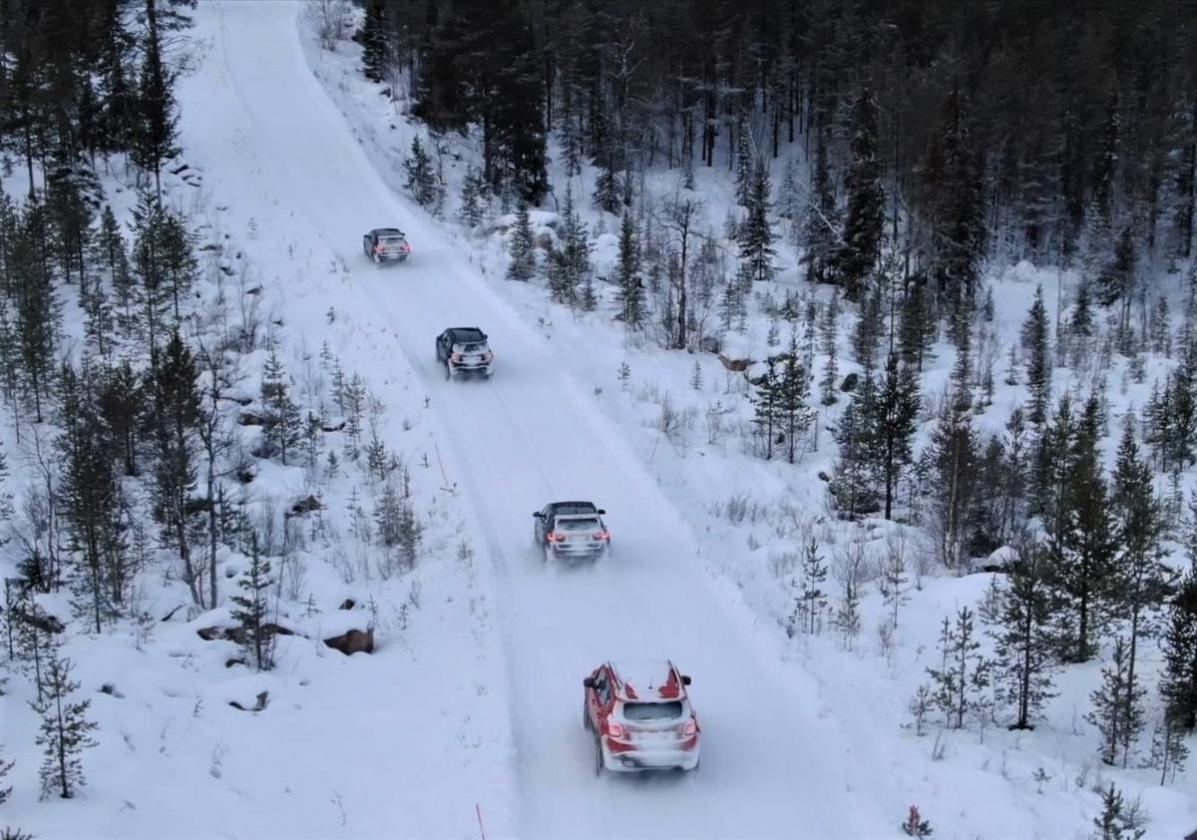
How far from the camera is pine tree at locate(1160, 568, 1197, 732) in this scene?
1560 cm

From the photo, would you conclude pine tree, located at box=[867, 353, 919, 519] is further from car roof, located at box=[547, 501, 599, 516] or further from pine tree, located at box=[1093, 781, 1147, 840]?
pine tree, located at box=[1093, 781, 1147, 840]

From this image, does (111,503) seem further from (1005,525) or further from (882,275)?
(882,275)

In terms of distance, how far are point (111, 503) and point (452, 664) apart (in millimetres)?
7454

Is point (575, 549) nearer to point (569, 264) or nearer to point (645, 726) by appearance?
point (645, 726)

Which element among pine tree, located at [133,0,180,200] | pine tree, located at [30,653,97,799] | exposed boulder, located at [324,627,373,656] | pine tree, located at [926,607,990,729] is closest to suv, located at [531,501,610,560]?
exposed boulder, located at [324,627,373,656]

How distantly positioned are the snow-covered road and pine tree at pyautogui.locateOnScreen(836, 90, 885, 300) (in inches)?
682

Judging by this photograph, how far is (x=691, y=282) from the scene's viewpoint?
42281 mm

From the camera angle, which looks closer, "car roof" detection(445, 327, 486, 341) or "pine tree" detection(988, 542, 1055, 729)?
"pine tree" detection(988, 542, 1055, 729)

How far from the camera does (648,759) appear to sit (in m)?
14.8

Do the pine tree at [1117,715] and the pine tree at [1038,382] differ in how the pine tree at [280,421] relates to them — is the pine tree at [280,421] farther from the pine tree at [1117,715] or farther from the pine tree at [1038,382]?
the pine tree at [1038,382]

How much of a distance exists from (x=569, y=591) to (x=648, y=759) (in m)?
7.15

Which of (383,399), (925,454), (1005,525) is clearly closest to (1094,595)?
(1005,525)

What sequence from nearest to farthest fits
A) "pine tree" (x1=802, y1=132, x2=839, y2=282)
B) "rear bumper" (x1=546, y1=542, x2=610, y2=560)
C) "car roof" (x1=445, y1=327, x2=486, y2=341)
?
"rear bumper" (x1=546, y1=542, x2=610, y2=560) → "car roof" (x1=445, y1=327, x2=486, y2=341) → "pine tree" (x1=802, y1=132, x2=839, y2=282)

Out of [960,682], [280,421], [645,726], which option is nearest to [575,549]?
[645,726]
